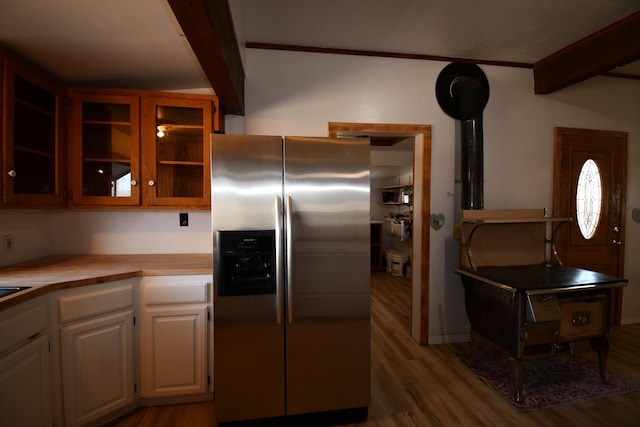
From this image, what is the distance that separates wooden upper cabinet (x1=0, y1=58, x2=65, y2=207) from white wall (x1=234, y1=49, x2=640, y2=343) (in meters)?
1.12

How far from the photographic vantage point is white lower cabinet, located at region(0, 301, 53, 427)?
112 centimetres

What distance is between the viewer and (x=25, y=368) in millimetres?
1219

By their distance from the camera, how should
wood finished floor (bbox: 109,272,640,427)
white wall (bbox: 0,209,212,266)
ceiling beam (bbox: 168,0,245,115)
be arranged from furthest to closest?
white wall (bbox: 0,209,212,266) < wood finished floor (bbox: 109,272,640,427) < ceiling beam (bbox: 168,0,245,115)

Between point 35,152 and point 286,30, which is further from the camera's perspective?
point 286,30

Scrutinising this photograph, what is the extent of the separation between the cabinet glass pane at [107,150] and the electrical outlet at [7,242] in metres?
0.51

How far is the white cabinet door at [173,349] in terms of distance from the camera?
5.49 ft

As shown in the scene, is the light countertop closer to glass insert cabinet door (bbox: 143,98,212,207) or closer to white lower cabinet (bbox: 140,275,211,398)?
white lower cabinet (bbox: 140,275,211,398)

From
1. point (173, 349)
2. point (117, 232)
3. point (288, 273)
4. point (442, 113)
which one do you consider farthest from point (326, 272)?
point (442, 113)

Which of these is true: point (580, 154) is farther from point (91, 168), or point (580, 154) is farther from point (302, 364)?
point (91, 168)

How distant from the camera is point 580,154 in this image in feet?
9.04

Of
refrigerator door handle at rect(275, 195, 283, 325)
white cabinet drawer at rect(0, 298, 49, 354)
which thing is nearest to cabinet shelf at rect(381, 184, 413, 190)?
refrigerator door handle at rect(275, 195, 283, 325)

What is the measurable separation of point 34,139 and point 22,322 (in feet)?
3.73

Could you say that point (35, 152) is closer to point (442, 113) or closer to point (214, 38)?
point (214, 38)

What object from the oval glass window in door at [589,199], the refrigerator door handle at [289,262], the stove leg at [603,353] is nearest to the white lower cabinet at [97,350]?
the refrigerator door handle at [289,262]
